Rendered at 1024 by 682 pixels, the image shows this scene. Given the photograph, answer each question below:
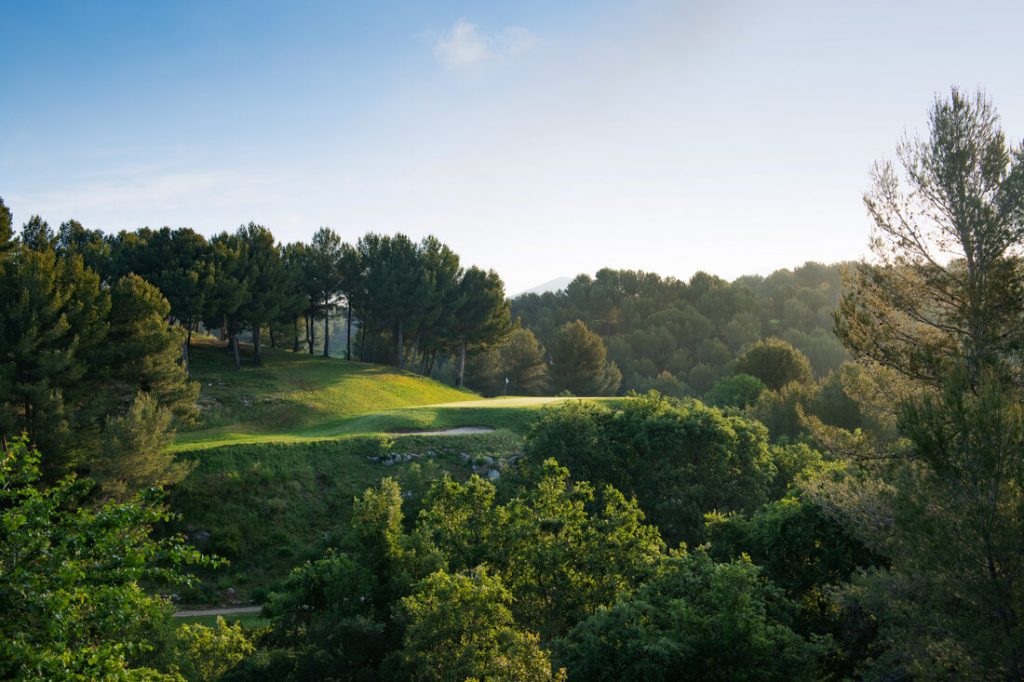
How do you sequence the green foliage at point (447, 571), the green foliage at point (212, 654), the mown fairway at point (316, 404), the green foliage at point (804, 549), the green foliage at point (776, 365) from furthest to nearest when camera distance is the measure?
the green foliage at point (776, 365) < the mown fairway at point (316, 404) < the green foliage at point (804, 549) < the green foliage at point (447, 571) < the green foliage at point (212, 654)

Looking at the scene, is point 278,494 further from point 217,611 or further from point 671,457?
point 671,457

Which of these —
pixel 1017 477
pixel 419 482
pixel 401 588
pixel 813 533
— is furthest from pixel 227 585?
pixel 1017 477

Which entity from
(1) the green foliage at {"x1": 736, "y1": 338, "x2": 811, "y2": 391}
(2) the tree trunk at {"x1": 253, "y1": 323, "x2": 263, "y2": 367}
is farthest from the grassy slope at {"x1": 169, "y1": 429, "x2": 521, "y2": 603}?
(1) the green foliage at {"x1": 736, "y1": 338, "x2": 811, "y2": 391}

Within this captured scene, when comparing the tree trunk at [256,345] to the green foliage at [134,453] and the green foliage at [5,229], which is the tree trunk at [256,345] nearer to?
the green foliage at [5,229]

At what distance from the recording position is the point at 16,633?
792cm

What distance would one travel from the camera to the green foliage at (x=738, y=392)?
48812 mm

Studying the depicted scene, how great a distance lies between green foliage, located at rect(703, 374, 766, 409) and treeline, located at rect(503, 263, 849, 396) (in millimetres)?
18606

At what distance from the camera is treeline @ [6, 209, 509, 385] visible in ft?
156

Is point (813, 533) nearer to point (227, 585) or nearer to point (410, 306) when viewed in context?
point (227, 585)

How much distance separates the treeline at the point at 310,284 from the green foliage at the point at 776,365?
84.5 ft

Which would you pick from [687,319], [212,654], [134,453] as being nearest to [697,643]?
[212,654]

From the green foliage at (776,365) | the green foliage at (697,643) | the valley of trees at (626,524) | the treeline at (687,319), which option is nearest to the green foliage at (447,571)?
the valley of trees at (626,524)

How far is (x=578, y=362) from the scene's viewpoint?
69312mm

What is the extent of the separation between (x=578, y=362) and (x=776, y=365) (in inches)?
868
